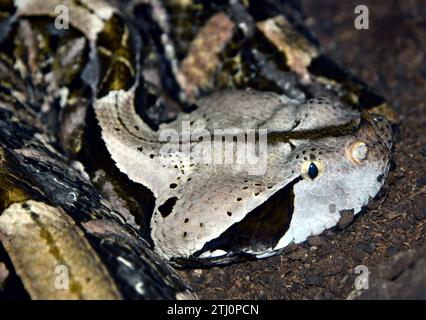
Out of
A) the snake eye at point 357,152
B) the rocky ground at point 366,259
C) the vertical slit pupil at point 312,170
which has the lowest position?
the rocky ground at point 366,259

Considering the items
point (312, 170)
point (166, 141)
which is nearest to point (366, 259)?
point (312, 170)

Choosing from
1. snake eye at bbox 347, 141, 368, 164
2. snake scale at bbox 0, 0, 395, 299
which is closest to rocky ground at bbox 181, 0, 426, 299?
snake scale at bbox 0, 0, 395, 299

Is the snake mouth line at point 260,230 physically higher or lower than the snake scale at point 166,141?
lower

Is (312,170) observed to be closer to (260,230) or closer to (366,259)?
(260,230)

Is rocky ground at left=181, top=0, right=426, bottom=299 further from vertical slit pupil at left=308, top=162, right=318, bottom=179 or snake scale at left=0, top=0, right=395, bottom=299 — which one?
vertical slit pupil at left=308, top=162, right=318, bottom=179

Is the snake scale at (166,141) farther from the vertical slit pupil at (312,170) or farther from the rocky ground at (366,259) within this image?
the rocky ground at (366,259)

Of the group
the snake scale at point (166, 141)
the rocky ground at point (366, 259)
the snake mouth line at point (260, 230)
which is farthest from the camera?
the snake mouth line at point (260, 230)

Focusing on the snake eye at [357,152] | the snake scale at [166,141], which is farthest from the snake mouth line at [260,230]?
the snake eye at [357,152]
